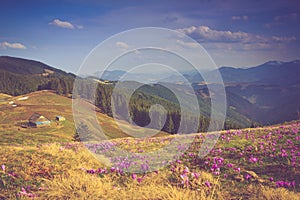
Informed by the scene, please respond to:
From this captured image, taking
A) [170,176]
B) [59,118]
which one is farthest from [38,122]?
[170,176]

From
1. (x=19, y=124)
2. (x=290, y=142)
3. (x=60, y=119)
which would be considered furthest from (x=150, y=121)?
(x=290, y=142)

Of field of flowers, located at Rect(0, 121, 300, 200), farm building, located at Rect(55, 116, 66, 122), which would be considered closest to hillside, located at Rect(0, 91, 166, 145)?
farm building, located at Rect(55, 116, 66, 122)

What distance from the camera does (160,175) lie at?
8.38 metres

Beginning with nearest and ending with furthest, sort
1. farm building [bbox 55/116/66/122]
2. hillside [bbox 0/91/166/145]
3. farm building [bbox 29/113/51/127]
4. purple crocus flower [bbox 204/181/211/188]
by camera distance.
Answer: purple crocus flower [bbox 204/181/211/188] < hillside [bbox 0/91/166/145] < farm building [bbox 29/113/51/127] < farm building [bbox 55/116/66/122]

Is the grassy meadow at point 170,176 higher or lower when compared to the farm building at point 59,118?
higher

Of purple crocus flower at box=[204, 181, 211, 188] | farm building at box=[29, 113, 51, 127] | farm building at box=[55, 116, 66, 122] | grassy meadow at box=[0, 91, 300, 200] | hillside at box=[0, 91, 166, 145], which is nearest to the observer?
grassy meadow at box=[0, 91, 300, 200]

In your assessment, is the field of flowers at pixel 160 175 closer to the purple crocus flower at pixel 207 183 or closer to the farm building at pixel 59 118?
the purple crocus flower at pixel 207 183

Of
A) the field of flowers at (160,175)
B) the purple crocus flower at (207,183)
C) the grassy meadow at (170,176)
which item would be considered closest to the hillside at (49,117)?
the field of flowers at (160,175)

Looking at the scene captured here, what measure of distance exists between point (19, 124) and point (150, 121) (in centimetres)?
7792

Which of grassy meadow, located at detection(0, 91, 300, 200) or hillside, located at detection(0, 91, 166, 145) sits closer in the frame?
grassy meadow, located at detection(0, 91, 300, 200)

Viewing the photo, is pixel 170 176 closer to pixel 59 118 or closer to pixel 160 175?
pixel 160 175

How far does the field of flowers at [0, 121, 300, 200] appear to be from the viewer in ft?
21.6

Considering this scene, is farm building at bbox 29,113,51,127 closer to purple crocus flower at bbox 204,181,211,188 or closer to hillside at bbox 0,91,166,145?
hillside at bbox 0,91,166,145

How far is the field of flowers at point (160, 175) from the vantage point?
657cm
